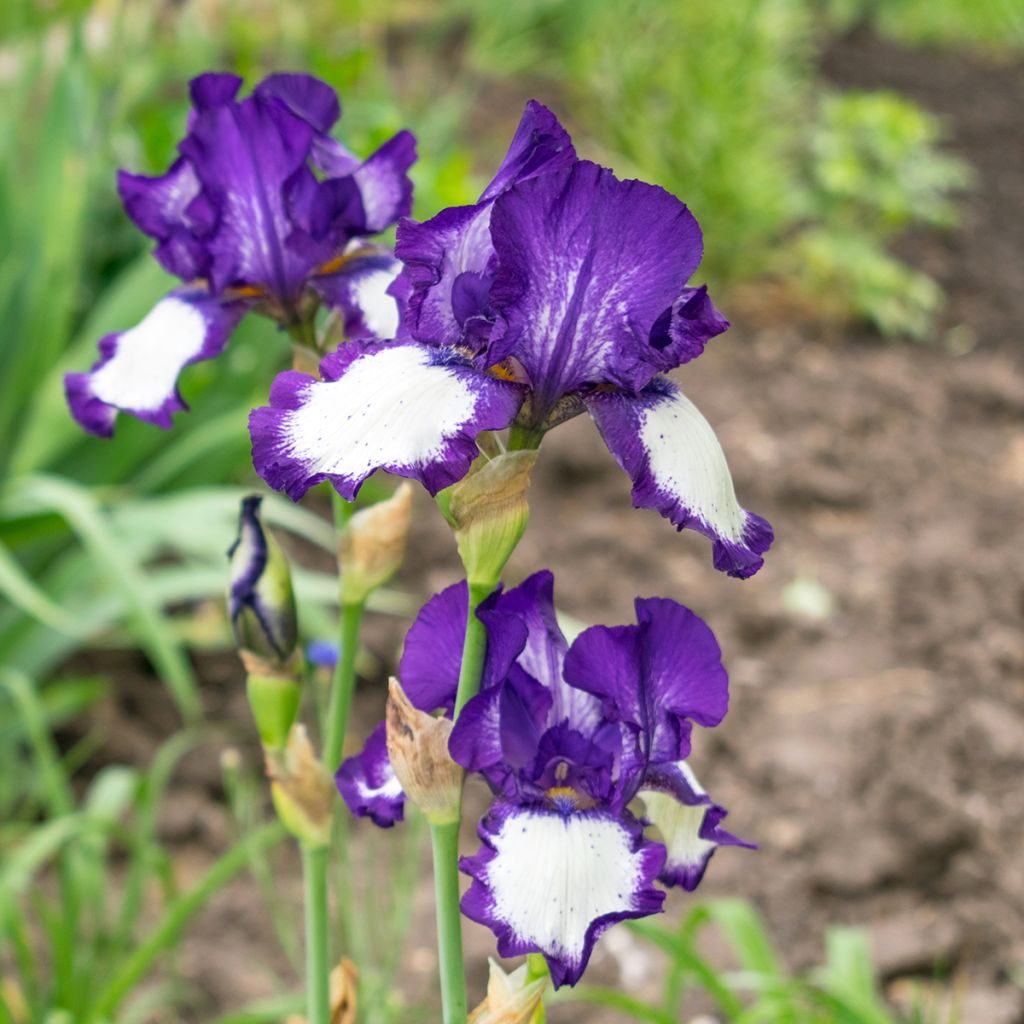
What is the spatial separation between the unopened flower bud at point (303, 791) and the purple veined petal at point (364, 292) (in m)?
0.30

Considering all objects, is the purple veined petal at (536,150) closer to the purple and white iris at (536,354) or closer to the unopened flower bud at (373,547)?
the purple and white iris at (536,354)

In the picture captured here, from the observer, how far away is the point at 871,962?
2.00 m

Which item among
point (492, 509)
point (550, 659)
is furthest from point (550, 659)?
point (492, 509)

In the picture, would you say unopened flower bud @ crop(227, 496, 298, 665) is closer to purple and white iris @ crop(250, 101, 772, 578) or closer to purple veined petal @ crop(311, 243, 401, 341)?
purple veined petal @ crop(311, 243, 401, 341)

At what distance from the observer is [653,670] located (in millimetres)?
759

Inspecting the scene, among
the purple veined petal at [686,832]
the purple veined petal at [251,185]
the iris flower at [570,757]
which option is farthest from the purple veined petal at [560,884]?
the purple veined petal at [251,185]

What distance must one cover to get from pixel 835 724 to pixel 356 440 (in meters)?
2.02

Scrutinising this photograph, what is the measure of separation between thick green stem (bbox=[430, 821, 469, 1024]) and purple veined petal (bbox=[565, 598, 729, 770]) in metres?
0.12

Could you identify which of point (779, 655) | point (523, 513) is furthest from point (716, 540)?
point (779, 655)

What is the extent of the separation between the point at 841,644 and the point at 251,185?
2084 mm

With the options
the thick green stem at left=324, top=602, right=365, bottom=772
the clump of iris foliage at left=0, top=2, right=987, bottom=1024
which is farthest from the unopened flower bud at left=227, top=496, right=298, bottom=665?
the clump of iris foliage at left=0, top=2, right=987, bottom=1024

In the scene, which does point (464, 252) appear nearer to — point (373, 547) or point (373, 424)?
point (373, 424)

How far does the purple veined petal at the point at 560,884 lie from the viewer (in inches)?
26.2

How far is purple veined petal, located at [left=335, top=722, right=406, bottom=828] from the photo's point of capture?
85 centimetres
